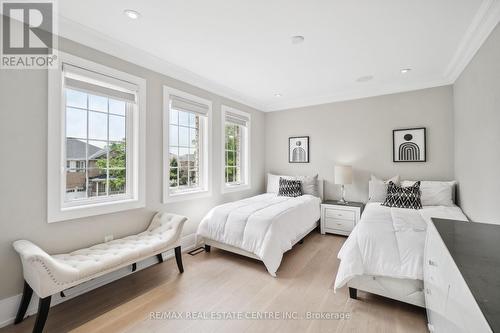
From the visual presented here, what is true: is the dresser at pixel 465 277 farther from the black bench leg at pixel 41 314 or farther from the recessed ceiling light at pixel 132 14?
the recessed ceiling light at pixel 132 14

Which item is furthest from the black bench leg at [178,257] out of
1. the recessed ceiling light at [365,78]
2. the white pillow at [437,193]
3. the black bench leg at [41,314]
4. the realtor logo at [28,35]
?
the recessed ceiling light at [365,78]

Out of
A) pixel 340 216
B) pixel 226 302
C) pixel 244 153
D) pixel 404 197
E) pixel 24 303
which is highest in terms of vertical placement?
pixel 244 153

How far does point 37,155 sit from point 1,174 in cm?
26

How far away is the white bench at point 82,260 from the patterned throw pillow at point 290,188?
2.19 meters

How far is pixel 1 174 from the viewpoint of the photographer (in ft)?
5.73

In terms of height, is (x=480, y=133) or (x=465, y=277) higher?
(x=480, y=133)

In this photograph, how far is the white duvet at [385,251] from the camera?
182 cm

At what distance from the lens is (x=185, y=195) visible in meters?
3.19

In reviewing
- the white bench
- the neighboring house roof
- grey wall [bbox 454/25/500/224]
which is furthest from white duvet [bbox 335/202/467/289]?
the neighboring house roof

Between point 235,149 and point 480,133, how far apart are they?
11.4 ft

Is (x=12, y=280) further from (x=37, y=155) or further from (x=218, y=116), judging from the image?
(x=218, y=116)

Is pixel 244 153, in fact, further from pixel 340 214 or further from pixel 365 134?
pixel 365 134

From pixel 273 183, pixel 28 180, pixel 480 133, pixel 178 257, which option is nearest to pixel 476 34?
pixel 480 133

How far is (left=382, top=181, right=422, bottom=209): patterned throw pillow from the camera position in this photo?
306 centimetres
